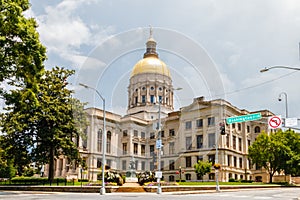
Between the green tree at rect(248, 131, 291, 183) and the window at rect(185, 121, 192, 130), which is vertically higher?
the window at rect(185, 121, 192, 130)

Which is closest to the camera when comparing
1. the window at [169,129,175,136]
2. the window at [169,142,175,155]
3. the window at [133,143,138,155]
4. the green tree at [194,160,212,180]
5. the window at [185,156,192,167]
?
the green tree at [194,160,212,180]

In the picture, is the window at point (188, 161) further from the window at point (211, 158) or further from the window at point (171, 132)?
the window at point (171, 132)

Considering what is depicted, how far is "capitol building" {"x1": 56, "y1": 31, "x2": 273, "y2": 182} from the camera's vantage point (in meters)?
71.7

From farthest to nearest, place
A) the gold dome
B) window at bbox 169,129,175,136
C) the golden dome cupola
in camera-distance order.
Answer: the gold dome, the golden dome cupola, window at bbox 169,129,175,136

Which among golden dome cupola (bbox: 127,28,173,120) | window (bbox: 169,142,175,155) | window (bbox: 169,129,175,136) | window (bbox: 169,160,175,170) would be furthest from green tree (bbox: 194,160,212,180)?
golden dome cupola (bbox: 127,28,173,120)

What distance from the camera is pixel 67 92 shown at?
4812cm

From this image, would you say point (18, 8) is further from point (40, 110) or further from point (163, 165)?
point (163, 165)

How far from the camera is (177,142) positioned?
79.8 m

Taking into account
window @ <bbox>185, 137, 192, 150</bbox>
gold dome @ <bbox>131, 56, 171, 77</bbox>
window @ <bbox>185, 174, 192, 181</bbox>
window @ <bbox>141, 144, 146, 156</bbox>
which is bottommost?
window @ <bbox>185, 174, 192, 181</bbox>

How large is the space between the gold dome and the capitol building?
24.5ft

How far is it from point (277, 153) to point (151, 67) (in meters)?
44.1

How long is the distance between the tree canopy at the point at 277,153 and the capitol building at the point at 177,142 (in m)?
7.83

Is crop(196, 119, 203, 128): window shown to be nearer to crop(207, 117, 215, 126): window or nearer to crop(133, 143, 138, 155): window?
crop(207, 117, 215, 126): window

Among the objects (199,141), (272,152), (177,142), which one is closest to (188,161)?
(199,141)
